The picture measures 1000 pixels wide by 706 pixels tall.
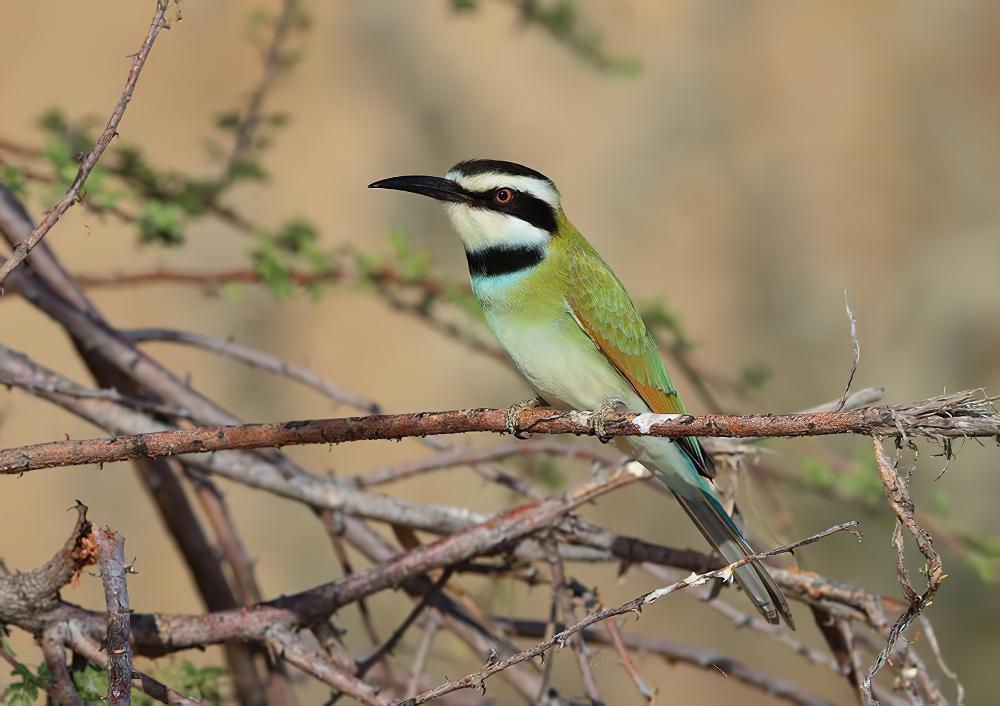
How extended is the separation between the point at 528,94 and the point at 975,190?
2709mm

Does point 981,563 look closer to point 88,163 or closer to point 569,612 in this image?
point 569,612

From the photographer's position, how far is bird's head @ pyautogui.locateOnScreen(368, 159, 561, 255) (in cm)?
252

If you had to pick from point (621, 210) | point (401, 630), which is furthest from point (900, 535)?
A: point (621, 210)

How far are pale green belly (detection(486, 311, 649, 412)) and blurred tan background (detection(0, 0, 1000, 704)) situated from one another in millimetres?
3192

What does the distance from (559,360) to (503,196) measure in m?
0.42

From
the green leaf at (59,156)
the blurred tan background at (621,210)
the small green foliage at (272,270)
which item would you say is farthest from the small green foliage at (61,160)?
the blurred tan background at (621,210)

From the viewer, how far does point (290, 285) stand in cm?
286

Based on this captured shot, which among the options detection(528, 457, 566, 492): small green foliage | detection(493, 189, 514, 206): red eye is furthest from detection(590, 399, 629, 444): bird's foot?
detection(528, 457, 566, 492): small green foliage

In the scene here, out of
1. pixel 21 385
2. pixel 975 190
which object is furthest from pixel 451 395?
pixel 21 385

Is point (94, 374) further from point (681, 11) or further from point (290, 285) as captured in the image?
point (681, 11)

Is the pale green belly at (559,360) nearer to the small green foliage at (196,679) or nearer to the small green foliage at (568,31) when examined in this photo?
the small green foliage at (196,679)

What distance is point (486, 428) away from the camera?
1.66 metres

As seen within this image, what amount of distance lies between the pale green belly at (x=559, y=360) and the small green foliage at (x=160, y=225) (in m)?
0.74

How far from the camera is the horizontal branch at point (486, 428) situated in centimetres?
127
